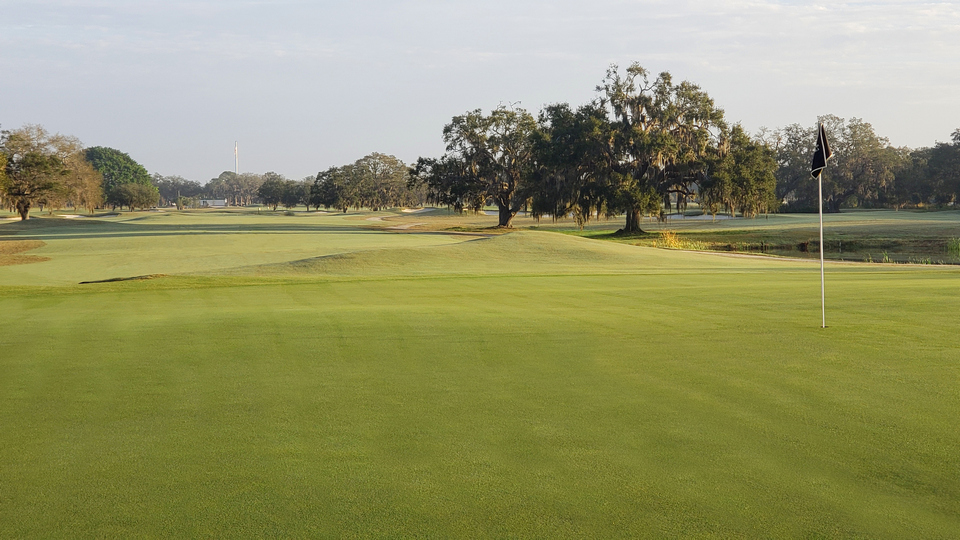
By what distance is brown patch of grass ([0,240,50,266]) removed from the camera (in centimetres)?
3605

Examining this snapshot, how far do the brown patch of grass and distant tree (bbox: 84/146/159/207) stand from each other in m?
126

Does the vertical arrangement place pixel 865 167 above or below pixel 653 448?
above

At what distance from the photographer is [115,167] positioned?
173m

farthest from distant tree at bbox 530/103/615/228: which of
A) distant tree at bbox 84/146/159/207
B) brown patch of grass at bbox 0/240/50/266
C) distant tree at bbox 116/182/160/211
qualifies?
distant tree at bbox 84/146/159/207

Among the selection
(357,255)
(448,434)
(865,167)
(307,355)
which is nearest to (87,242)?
(357,255)

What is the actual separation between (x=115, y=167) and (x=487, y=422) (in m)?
188

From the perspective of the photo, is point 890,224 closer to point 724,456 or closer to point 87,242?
point 87,242

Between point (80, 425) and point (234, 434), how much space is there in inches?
54.0

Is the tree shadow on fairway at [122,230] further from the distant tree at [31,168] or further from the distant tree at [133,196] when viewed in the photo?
the distant tree at [133,196]

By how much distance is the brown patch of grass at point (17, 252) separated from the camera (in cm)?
3605

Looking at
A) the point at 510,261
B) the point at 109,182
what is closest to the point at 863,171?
the point at 510,261

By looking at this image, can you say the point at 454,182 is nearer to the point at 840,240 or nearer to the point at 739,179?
the point at 739,179

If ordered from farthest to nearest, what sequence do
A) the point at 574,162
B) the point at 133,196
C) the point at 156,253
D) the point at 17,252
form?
the point at 133,196, the point at 574,162, the point at 17,252, the point at 156,253

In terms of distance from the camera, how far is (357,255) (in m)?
31.5
